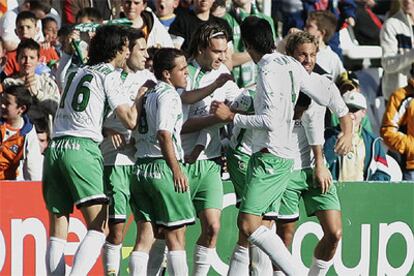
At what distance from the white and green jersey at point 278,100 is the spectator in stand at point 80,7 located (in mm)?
4712

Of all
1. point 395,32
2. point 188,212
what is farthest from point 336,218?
point 395,32

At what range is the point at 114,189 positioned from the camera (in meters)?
11.5

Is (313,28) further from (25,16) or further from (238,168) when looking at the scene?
(238,168)

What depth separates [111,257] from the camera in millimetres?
11555

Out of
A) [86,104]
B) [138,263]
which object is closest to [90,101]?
[86,104]

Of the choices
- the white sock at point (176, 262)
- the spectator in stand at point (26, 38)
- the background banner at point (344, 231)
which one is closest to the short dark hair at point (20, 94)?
the spectator in stand at point (26, 38)

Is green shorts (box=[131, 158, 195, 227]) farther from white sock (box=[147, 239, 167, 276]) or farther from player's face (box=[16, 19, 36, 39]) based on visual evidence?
player's face (box=[16, 19, 36, 39])

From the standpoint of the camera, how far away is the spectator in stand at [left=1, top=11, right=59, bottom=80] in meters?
14.3

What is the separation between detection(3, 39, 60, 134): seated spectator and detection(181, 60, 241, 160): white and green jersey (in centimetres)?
266

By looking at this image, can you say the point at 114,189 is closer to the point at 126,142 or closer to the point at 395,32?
the point at 126,142

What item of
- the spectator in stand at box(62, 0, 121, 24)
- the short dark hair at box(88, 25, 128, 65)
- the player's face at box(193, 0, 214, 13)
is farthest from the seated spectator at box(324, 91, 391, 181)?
the short dark hair at box(88, 25, 128, 65)

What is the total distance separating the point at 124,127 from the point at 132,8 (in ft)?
9.56

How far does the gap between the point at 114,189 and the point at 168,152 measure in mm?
1164

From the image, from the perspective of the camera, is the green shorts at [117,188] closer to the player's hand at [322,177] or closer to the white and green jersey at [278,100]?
the white and green jersey at [278,100]
